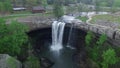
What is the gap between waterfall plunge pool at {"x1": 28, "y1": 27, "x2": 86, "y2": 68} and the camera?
137 feet

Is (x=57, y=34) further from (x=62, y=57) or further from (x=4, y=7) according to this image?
(x=4, y=7)

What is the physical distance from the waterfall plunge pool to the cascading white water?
110 centimetres

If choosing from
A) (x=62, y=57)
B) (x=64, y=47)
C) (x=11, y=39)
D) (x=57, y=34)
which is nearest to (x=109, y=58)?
(x=62, y=57)

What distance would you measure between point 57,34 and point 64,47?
4.48 meters

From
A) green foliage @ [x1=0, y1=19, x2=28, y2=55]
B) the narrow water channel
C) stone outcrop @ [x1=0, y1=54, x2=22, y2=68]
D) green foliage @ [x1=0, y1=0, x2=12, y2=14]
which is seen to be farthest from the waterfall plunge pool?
green foliage @ [x1=0, y1=0, x2=12, y2=14]

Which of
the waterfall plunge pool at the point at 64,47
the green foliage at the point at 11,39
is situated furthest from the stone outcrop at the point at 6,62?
the waterfall plunge pool at the point at 64,47

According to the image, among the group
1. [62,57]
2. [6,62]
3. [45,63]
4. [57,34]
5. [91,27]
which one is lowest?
[62,57]

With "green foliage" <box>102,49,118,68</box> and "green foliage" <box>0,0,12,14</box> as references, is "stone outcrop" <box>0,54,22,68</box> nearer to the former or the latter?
"green foliage" <box>102,49,118,68</box>

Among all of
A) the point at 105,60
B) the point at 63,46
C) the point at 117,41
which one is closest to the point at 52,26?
the point at 63,46

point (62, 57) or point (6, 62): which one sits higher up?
point (6, 62)

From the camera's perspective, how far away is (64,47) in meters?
49.9

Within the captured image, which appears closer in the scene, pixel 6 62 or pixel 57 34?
pixel 6 62

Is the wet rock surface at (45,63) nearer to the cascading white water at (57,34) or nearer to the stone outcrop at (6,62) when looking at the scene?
the cascading white water at (57,34)

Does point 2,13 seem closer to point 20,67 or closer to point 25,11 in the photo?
point 25,11
